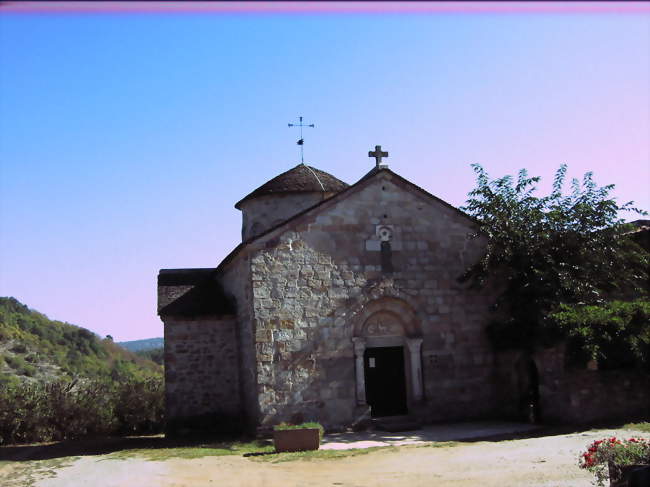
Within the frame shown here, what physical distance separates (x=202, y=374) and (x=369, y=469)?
8356mm

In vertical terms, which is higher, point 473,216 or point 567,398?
point 473,216

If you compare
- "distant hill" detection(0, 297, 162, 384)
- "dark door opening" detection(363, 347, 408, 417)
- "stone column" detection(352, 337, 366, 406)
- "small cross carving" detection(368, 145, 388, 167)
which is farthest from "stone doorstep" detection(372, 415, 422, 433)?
"distant hill" detection(0, 297, 162, 384)

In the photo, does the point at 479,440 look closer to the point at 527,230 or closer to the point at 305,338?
the point at 305,338

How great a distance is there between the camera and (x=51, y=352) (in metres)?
42.4

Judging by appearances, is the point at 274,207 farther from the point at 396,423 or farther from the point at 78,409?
the point at 396,423

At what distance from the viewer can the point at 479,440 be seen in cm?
1395

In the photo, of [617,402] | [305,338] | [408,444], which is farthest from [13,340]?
[617,402]

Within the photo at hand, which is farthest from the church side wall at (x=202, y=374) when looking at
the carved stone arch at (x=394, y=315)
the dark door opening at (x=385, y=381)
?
the carved stone arch at (x=394, y=315)

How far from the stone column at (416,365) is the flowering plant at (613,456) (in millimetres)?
7944

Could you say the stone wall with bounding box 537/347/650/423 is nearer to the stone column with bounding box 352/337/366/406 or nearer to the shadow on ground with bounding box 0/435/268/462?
the stone column with bounding box 352/337/366/406

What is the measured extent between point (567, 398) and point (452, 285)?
13.9 feet

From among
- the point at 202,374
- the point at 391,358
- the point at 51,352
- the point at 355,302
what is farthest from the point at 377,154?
the point at 51,352

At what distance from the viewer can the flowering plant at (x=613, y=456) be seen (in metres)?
7.80

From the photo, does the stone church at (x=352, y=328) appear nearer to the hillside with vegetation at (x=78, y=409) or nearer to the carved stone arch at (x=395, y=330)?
the carved stone arch at (x=395, y=330)
